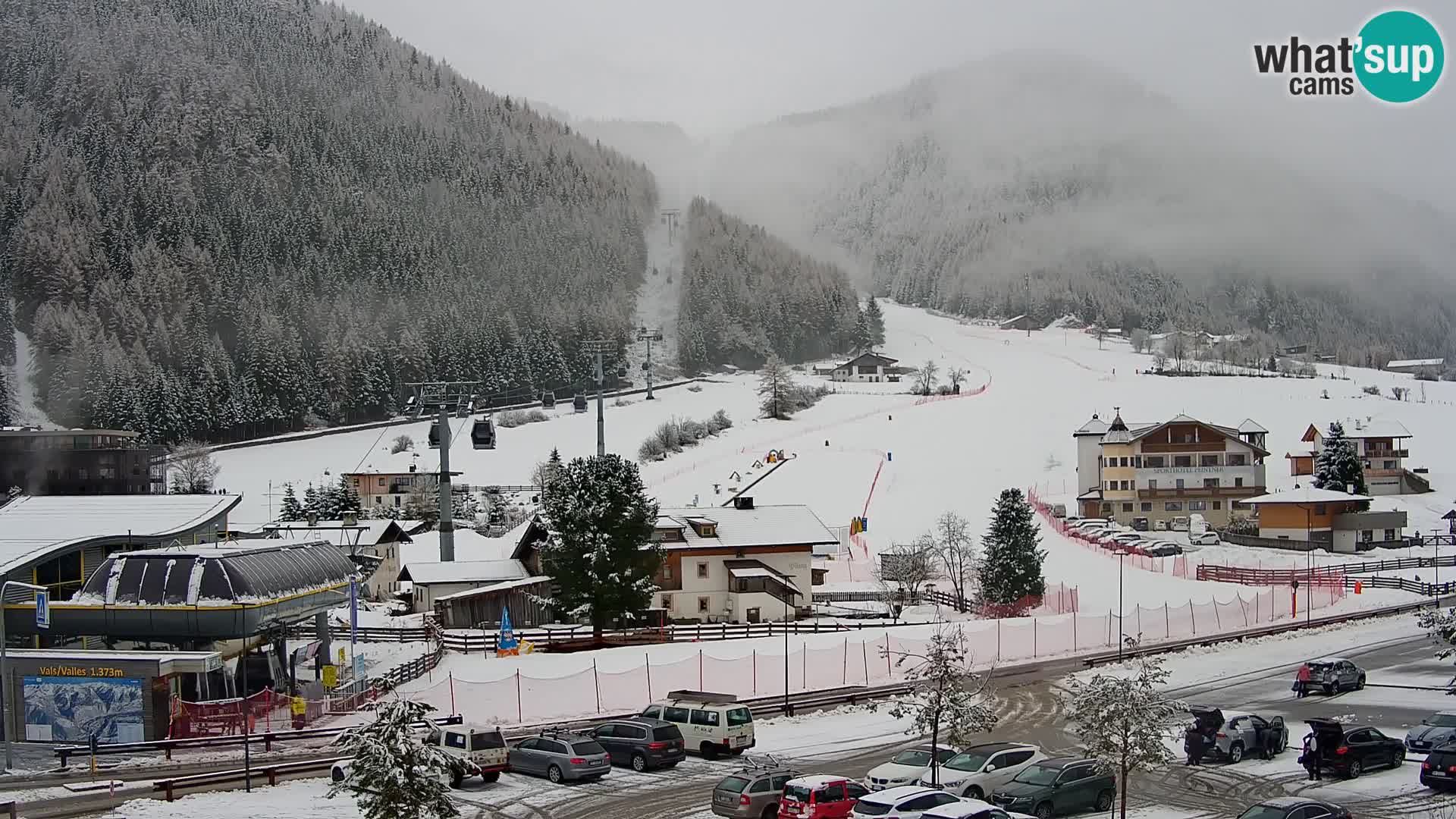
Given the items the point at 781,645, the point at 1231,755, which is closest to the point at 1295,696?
the point at 1231,755

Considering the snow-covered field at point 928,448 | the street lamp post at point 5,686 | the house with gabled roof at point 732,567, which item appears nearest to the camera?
the street lamp post at point 5,686

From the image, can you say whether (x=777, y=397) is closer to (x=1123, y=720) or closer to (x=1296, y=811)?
(x=1123, y=720)

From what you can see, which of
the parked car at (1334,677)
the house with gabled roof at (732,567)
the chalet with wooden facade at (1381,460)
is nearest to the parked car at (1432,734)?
the parked car at (1334,677)

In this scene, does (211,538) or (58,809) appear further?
(211,538)

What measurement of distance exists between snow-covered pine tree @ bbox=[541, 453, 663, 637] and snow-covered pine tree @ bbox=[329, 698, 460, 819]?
2880 cm

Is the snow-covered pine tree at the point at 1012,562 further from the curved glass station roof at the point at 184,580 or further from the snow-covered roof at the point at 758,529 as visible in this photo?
the curved glass station roof at the point at 184,580

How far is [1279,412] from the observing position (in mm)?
107375

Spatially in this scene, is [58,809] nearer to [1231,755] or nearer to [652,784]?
[652,784]

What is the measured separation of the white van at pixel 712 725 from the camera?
2847 cm

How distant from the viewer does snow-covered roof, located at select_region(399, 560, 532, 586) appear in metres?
53.8

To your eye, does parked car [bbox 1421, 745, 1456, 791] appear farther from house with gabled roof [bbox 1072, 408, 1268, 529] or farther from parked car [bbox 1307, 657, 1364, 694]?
house with gabled roof [bbox 1072, 408, 1268, 529]

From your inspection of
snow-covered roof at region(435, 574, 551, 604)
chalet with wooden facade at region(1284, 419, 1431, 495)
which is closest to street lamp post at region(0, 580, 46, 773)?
snow-covered roof at region(435, 574, 551, 604)

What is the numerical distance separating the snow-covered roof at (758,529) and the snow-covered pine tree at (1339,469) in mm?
35550

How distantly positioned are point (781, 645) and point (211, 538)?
19.4 m
